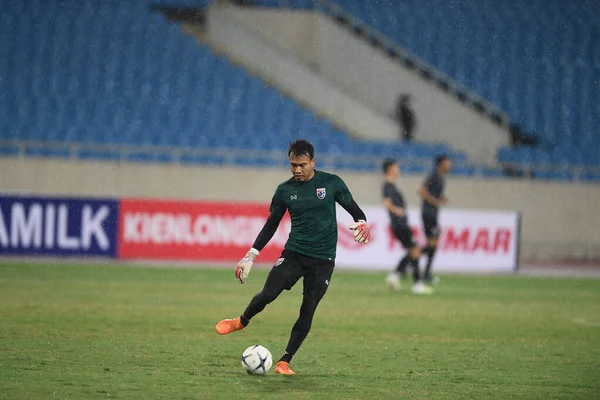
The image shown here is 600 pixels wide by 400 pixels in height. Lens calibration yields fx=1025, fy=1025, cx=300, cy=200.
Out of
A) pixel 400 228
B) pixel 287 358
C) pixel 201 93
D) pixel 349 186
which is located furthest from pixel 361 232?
pixel 201 93

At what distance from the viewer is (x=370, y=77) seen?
28281 mm

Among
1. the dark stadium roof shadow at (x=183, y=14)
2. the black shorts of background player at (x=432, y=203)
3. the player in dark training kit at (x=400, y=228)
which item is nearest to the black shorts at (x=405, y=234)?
the player in dark training kit at (x=400, y=228)

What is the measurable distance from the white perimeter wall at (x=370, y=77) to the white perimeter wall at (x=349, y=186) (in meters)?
1.57

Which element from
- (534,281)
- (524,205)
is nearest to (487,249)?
(534,281)

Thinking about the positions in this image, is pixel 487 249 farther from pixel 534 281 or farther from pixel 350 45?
pixel 350 45

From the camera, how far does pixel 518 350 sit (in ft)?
36.8

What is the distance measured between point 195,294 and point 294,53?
12912 millimetres

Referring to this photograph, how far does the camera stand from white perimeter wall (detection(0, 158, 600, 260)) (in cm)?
2338

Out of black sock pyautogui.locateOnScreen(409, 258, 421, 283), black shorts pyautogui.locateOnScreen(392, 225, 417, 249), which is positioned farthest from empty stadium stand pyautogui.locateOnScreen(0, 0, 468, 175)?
black sock pyautogui.locateOnScreen(409, 258, 421, 283)

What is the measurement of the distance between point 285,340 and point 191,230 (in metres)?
10.5

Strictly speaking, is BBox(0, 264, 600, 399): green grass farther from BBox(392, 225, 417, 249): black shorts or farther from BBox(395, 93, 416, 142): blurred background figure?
BBox(395, 93, 416, 142): blurred background figure

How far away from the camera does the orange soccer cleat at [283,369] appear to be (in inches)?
348

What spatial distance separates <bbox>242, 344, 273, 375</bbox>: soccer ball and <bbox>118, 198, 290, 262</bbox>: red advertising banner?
40.9ft

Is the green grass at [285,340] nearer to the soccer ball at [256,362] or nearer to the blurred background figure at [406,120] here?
the soccer ball at [256,362]
